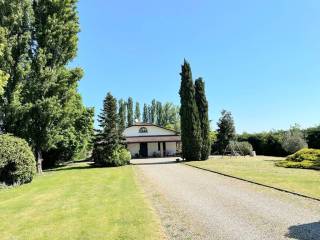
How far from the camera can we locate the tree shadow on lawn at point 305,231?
622 centimetres

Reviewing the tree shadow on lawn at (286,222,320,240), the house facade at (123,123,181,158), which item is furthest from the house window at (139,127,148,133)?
the tree shadow on lawn at (286,222,320,240)

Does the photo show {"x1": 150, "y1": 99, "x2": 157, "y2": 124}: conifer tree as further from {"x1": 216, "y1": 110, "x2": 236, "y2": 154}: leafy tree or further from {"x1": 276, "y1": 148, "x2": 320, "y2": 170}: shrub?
{"x1": 276, "y1": 148, "x2": 320, "y2": 170}: shrub

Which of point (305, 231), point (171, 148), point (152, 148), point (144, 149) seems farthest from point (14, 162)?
point (171, 148)

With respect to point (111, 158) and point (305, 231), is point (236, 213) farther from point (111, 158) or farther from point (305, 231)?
point (111, 158)

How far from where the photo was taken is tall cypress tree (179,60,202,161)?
31.6 m

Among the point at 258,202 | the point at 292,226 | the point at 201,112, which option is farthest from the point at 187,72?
the point at 292,226

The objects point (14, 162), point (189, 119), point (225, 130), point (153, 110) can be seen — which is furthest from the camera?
point (153, 110)

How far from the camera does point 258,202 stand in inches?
380

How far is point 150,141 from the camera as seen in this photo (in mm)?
43250

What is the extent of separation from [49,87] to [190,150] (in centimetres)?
1465

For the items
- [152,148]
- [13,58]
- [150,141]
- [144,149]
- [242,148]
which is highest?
[13,58]

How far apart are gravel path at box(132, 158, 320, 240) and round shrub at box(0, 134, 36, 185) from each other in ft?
27.7

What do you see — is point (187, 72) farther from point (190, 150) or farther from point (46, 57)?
point (46, 57)

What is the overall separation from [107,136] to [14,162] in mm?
11819
